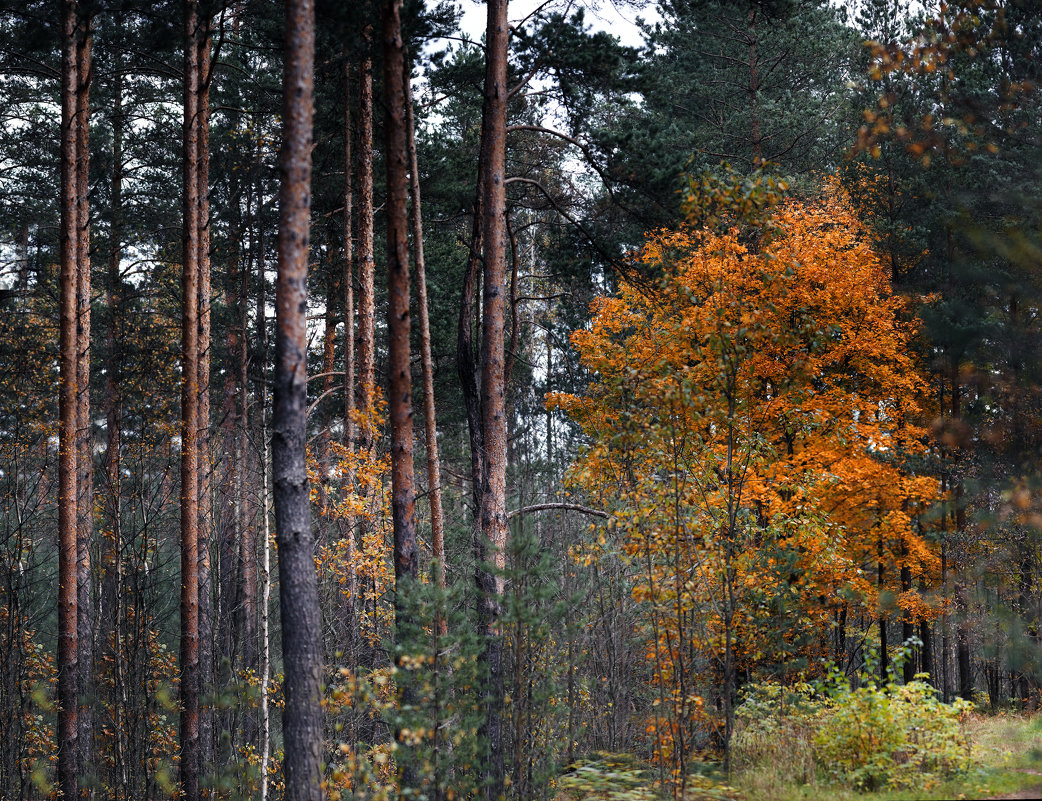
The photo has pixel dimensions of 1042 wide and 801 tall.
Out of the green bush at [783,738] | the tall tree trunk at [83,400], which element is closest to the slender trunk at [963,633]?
the green bush at [783,738]

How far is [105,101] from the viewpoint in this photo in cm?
1622

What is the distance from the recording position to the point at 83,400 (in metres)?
12.0

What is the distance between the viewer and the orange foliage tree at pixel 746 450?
8.11 m

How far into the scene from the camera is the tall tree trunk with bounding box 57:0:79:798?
32.9 feet

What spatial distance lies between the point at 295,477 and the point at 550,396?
990 centimetres

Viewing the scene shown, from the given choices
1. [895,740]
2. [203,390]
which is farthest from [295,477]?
[203,390]

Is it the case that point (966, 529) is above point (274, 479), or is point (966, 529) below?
below

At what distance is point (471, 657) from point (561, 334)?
784 inches

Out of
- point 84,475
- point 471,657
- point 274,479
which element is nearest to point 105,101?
point 84,475

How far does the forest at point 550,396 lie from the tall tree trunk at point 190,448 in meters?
0.06

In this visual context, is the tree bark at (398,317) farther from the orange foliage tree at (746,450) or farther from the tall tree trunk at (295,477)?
the tall tree trunk at (295,477)

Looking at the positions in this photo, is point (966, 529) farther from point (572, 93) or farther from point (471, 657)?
point (471, 657)

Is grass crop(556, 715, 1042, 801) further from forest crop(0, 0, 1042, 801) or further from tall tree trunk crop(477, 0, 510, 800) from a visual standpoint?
tall tree trunk crop(477, 0, 510, 800)

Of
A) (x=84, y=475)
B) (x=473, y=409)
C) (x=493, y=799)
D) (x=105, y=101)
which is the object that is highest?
(x=105, y=101)
